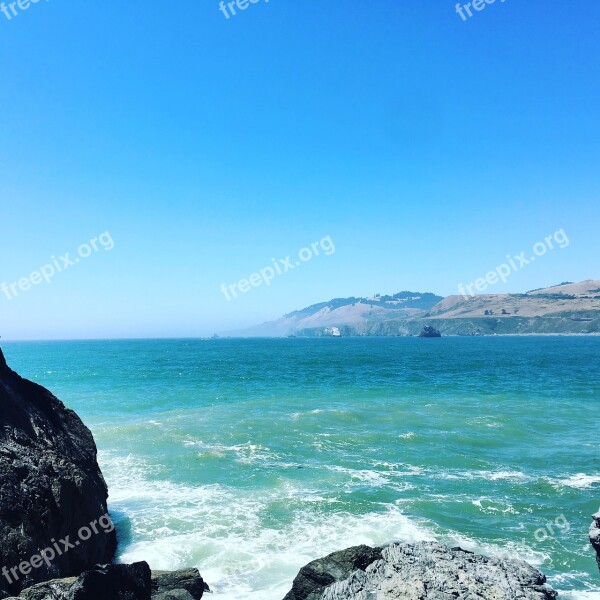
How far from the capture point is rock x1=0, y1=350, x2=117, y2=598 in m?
13.6

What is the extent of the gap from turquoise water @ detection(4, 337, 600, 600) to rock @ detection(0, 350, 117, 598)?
9.69ft

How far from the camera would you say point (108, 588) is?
1188 centimetres

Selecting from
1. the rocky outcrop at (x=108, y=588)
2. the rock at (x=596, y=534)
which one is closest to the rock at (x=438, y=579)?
the rock at (x=596, y=534)

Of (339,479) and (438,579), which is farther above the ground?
(438,579)

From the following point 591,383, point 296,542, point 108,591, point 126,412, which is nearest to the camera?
point 108,591

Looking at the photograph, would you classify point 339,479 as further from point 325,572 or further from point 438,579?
point 438,579

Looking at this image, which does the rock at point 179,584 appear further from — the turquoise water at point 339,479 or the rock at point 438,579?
the rock at point 438,579

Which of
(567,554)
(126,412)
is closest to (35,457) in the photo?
(567,554)

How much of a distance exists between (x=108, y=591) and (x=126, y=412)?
42.7 meters

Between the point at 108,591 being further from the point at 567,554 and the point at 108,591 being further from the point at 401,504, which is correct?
the point at 567,554

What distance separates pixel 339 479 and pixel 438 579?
668 inches

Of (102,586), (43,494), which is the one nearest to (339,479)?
(43,494)

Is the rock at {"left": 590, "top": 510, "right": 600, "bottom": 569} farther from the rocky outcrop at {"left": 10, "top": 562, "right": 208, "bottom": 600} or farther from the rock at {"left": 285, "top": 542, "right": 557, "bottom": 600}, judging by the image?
the rocky outcrop at {"left": 10, "top": 562, "right": 208, "bottom": 600}

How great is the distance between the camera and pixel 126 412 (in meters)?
51.5
